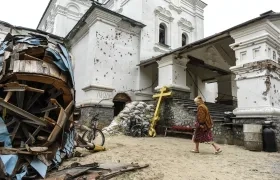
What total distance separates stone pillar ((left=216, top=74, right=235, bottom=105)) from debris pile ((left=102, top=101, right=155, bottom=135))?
7.18m

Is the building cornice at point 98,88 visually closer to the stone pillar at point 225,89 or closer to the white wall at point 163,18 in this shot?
the white wall at point 163,18

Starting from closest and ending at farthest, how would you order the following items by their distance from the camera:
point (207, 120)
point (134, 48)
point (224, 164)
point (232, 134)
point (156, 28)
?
point (224, 164), point (207, 120), point (232, 134), point (134, 48), point (156, 28)

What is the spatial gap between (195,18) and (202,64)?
25.9ft

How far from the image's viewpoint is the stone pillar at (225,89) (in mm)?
15320

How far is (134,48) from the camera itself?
554 inches

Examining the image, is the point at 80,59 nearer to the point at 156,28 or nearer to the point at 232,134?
the point at 156,28

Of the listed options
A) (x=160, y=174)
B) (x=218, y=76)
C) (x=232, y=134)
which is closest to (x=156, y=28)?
(x=218, y=76)

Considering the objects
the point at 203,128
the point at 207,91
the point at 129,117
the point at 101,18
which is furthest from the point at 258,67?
the point at 207,91

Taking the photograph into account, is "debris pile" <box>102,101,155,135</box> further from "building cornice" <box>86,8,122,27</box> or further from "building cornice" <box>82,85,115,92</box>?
"building cornice" <box>86,8,122,27</box>

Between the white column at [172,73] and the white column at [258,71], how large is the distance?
3861 mm

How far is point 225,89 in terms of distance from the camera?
15.9 m

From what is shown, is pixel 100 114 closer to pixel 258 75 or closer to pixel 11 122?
pixel 11 122

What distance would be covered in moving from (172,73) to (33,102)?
7979 millimetres

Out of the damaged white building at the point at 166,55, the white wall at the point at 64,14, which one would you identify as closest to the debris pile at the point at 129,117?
the damaged white building at the point at 166,55
